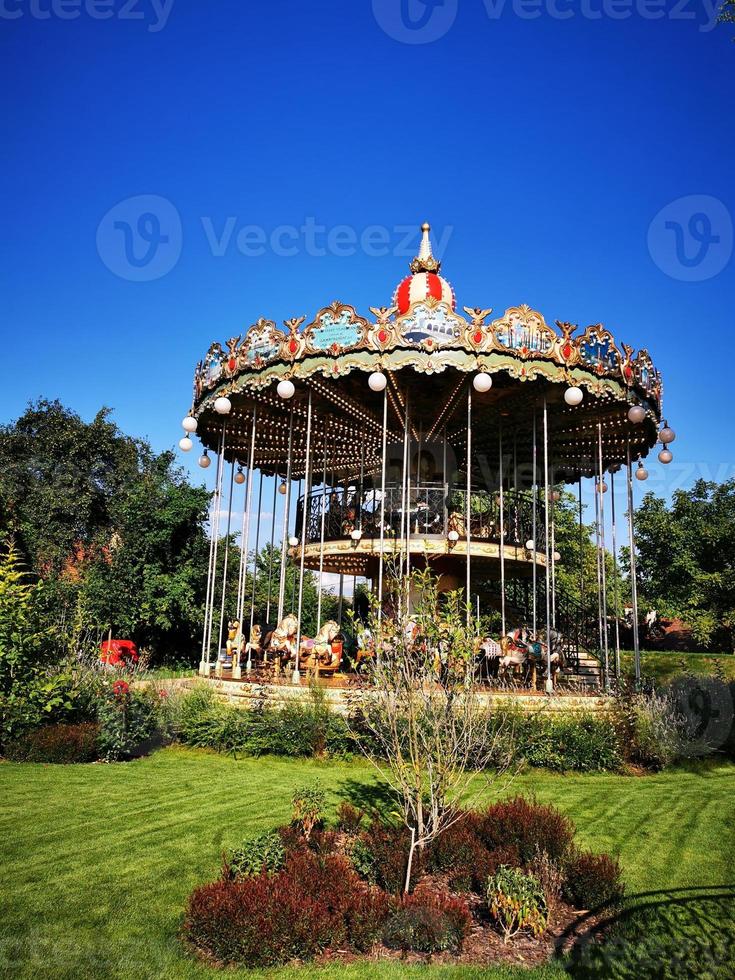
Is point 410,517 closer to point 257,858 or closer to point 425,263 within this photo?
point 425,263

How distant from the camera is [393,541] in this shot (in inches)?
659

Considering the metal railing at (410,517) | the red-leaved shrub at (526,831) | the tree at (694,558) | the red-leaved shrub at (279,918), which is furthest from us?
the tree at (694,558)

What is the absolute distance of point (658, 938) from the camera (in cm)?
560

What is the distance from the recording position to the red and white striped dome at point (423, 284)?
1837cm

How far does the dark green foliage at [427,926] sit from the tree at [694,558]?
29.2 metres

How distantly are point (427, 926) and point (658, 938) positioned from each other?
190 centimetres

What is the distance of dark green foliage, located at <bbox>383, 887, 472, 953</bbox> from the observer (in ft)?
17.7

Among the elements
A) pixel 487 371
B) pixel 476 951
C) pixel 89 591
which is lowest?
pixel 476 951

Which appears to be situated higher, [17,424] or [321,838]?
[17,424]

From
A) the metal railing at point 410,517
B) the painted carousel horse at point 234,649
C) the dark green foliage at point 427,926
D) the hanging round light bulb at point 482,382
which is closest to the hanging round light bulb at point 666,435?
the metal railing at point 410,517

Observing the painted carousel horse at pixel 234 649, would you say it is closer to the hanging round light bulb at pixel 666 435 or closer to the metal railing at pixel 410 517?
the metal railing at pixel 410 517

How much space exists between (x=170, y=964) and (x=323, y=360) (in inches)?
477

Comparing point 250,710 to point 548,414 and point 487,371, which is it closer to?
point 487,371

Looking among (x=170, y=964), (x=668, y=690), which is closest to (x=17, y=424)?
(x=668, y=690)
